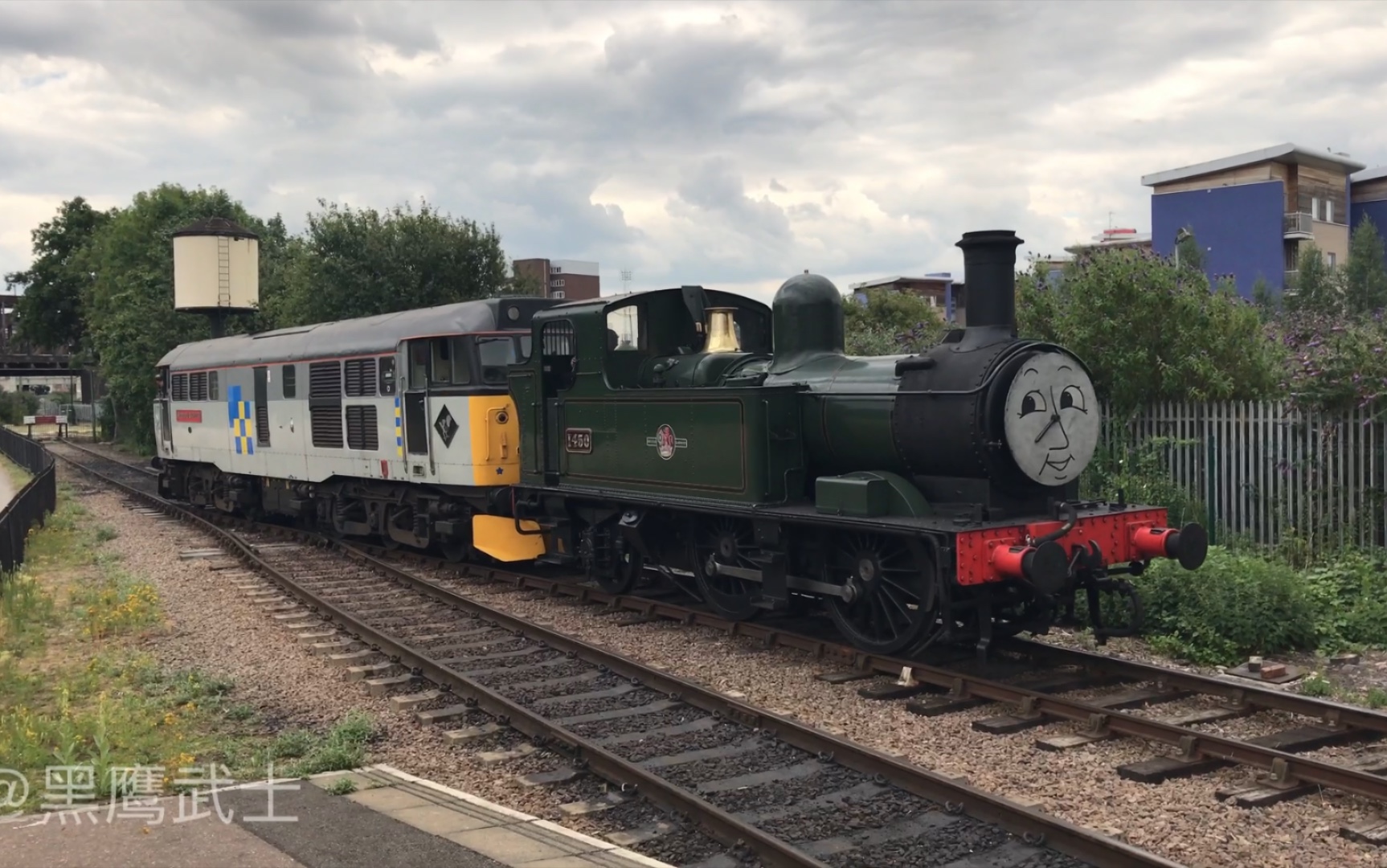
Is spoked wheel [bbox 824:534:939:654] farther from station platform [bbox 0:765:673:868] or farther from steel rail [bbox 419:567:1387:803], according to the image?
station platform [bbox 0:765:673:868]

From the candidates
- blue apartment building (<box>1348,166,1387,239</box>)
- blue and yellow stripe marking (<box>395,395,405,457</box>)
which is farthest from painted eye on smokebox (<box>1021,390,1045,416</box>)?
blue apartment building (<box>1348,166,1387,239</box>)

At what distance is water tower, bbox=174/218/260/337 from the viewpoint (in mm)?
28859

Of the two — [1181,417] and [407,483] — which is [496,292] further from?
[1181,417]

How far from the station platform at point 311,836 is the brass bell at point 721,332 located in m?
5.48

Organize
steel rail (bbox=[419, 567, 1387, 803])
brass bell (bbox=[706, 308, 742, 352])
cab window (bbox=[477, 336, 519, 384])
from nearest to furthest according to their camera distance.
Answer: steel rail (bbox=[419, 567, 1387, 803])
brass bell (bbox=[706, 308, 742, 352])
cab window (bbox=[477, 336, 519, 384])

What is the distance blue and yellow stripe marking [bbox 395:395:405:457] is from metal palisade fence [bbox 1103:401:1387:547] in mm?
8524

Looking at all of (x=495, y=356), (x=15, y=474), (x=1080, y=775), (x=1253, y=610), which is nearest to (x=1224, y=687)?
(x=1080, y=775)

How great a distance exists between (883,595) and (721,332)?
3.21 metres

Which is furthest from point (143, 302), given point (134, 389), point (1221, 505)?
point (1221, 505)

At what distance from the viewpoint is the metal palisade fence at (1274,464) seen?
415 inches

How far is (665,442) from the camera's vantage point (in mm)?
10086

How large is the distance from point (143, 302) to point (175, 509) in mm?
19418

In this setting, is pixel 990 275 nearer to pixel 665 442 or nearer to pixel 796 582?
pixel 796 582

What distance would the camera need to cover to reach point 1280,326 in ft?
49.7
